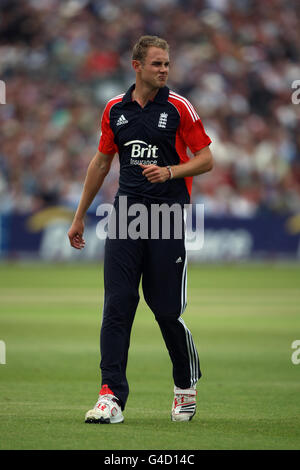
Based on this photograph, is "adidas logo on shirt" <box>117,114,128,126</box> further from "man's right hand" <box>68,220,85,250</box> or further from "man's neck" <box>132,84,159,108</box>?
"man's right hand" <box>68,220,85,250</box>

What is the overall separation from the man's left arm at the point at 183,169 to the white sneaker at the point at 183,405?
1.56 meters

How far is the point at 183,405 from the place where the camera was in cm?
687

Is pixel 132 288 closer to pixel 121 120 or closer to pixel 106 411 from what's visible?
pixel 106 411

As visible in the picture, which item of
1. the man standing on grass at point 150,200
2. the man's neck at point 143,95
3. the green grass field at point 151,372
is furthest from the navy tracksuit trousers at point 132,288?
the man's neck at point 143,95

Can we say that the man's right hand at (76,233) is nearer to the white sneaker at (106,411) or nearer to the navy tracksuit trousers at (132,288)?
the navy tracksuit trousers at (132,288)

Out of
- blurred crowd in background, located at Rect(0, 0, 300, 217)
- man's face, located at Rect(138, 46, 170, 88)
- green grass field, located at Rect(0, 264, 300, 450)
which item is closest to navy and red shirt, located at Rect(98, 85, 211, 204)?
man's face, located at Rect(138, 46, 170, 88)

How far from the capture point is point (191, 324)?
14500 mm

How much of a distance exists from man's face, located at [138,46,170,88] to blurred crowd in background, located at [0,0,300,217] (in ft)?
66.6

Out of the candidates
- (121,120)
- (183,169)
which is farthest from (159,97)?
(183,169)

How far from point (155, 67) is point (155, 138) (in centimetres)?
51

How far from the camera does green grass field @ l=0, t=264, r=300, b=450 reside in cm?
596

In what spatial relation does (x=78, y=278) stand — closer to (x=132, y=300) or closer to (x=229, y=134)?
(x=229, y=134)

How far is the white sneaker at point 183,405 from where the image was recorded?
6793mm

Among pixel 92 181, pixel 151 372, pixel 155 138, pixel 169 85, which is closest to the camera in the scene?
pixel 155 138
